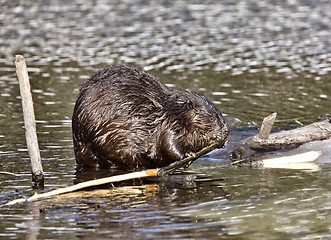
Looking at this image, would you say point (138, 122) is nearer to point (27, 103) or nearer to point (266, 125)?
point (27, 103)

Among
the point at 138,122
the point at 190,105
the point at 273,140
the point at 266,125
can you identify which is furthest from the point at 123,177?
the point at 273,140

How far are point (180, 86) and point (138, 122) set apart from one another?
15.7 ft

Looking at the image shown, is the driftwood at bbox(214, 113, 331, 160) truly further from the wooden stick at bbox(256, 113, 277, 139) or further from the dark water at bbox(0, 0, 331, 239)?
the dark water at bbox(0, 0, 331, 239)

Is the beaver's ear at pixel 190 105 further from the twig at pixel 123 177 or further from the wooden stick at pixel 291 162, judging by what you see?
the wooden stick at pixel 291 162

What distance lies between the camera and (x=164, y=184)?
6555 mm

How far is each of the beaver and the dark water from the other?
409 mm

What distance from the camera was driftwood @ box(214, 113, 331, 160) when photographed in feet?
24.3

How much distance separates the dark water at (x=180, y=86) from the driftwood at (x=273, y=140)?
205mm

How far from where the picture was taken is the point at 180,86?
11.5 metres

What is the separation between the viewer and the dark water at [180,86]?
5215 mm

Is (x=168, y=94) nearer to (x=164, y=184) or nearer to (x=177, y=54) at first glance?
(x=164, y=184)

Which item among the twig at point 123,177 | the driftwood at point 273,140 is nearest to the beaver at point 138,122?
the twig at point 123,177

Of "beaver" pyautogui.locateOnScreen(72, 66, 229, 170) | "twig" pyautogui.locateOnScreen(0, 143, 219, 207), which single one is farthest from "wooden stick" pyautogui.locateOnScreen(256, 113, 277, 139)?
"twig" pyautogui.locateOnScreen(0, 143, 219, 207)

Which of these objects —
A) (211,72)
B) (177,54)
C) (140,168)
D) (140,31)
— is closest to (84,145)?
(140,168)
